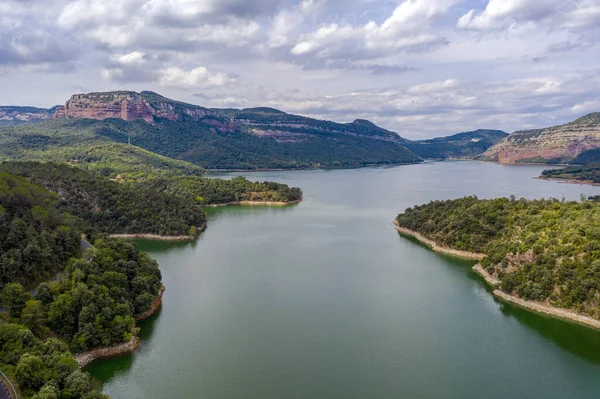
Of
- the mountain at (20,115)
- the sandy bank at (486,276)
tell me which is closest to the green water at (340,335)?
the sandy bank at (486,276)

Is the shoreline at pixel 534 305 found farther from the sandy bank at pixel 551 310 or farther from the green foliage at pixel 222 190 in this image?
the green foliage at pixel 222 190

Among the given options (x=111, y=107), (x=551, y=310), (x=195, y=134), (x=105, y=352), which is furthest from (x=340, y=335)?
(x=195, y=134)

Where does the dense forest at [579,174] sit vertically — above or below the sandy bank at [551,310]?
above

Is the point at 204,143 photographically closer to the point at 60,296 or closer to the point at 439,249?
the point at 439,249

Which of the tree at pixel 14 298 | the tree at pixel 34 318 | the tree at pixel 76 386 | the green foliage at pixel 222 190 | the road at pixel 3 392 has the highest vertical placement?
the green foliage at pixel 222 190

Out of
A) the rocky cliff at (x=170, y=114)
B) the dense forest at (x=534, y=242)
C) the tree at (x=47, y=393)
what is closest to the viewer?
the tree at (x=47, y=393)

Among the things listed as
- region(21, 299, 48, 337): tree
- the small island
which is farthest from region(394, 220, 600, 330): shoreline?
region(21, 299, 48, 337): tree

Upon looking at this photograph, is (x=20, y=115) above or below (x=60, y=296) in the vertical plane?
above
